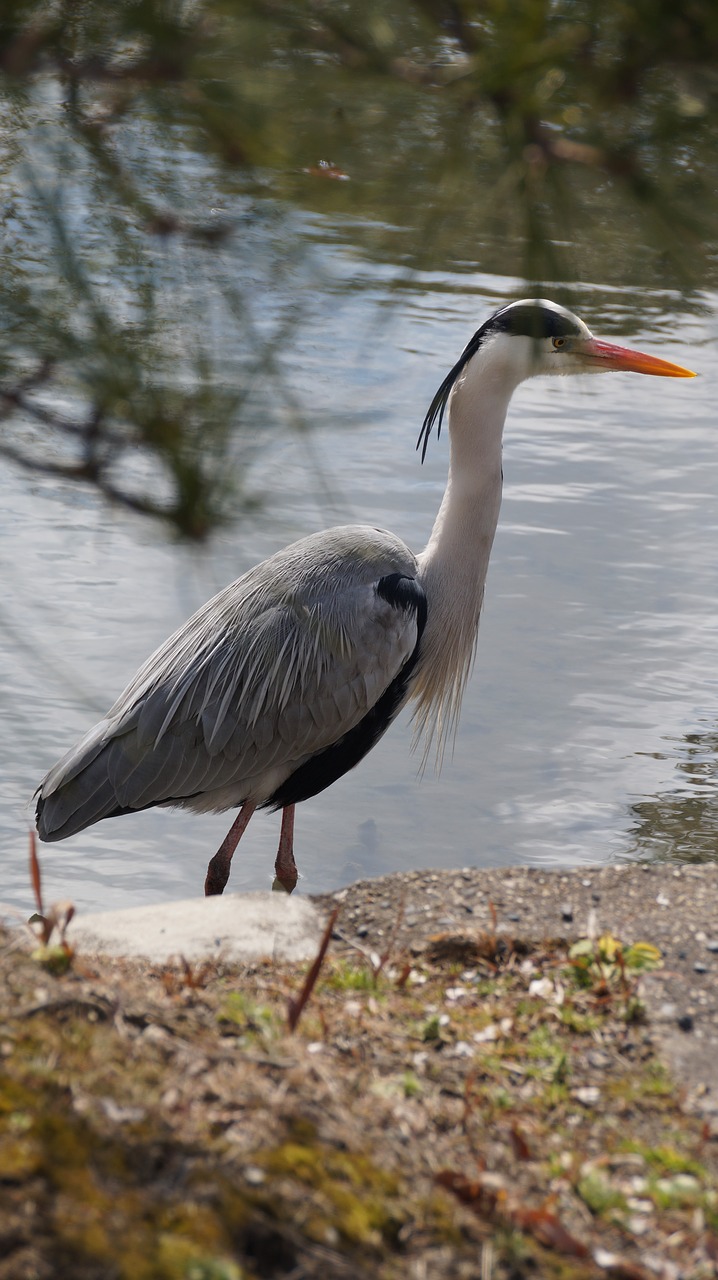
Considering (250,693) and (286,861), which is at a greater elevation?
(250,693)

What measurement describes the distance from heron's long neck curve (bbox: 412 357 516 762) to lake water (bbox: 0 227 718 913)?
453mm

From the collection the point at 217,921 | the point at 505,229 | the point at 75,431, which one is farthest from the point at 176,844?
the point at 505,229

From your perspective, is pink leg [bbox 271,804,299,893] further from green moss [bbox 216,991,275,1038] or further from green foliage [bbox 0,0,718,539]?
green foliage [bbox 0,0,718,539]

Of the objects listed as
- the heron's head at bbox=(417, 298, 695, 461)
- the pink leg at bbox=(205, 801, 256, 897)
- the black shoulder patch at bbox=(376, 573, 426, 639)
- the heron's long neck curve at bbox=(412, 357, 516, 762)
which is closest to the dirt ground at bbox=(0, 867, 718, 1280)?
the pink leg at bbox=(205, 801, 256, 897)

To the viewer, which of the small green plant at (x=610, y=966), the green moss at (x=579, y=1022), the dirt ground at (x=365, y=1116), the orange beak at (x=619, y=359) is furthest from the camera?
the orange beak at (x=619, y=359)

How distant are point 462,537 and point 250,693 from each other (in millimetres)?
985

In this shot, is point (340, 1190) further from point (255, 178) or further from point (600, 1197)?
point (255, 178)

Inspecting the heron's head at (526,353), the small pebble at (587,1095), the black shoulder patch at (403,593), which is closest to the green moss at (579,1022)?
the small pebble at (587,1095)

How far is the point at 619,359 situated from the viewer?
460cm

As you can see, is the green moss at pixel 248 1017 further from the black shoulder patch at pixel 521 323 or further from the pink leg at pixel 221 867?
the black shoulder patch at pixel 521 323

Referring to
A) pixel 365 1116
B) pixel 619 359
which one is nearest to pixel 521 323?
pixel 619 359

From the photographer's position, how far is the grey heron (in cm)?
445

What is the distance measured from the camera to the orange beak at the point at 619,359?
449 centimetres

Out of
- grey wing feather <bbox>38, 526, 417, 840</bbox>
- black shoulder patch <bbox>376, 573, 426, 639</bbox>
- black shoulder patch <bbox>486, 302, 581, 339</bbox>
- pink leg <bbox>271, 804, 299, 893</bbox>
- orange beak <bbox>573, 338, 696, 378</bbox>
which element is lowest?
pink leg <bbox>271, 804, 299, 893</bbox>
